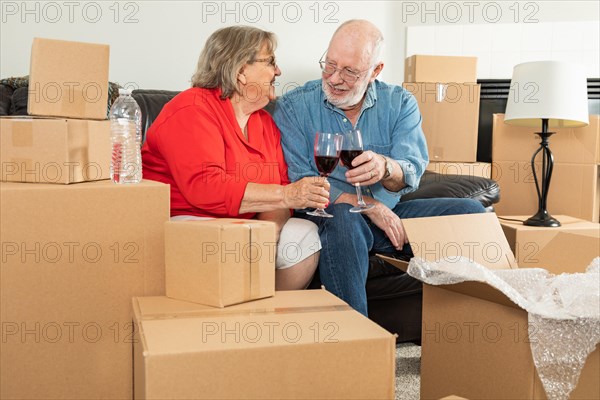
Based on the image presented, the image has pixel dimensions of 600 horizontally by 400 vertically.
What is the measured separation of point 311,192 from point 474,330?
25.0 inches

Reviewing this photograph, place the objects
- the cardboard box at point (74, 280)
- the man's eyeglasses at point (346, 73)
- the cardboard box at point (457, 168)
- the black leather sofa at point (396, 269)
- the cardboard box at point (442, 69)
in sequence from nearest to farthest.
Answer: the cardboard box at point (74, 280) < the man's eyeglasses at point (346, 73) < the black leather sofa at point (396, 269) < the cardboard box at point (457, 168) < the cardboard box at point (442, 69)

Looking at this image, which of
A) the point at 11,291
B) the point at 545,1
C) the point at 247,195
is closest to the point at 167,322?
the point at 11,291

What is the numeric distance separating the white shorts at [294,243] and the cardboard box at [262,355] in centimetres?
50

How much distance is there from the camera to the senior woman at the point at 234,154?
1919 mm

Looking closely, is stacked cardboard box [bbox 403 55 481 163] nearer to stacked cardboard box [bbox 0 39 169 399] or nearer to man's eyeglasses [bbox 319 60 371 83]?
man's eyeglasses [bbox 319 60 371 83]

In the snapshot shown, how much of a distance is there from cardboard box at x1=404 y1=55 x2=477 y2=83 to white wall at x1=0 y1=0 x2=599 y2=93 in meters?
0.36

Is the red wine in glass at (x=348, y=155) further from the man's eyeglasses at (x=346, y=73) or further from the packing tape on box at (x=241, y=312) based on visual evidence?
the packing tape on box at (x=241, y=312)

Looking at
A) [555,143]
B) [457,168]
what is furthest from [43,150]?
[555,143]

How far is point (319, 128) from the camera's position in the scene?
2277mm

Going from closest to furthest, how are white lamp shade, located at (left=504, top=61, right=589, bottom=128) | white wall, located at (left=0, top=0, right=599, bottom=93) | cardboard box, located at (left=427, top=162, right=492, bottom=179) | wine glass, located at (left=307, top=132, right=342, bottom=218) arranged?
wine glass, located at (left=307, top=132, right=342, bottom=218), white lamp shade, located at (left=504, top=61, right=589, bottom=128), white wall, located at (left=0, top=0, right=599, bottom=93), cardboard box, located at (left=427, top=162, right=492, bottom=179)

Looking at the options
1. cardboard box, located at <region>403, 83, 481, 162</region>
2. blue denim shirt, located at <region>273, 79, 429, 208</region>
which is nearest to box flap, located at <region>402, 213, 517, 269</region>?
blue denim shirt, located at <region>273, 79, 429, 208</region>

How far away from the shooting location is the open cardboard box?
4.45 feet

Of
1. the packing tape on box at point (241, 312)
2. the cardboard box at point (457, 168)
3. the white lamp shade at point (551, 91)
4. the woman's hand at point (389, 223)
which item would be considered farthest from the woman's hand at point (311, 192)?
the cardboard box at point (457, 168)

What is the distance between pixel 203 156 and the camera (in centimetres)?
191
